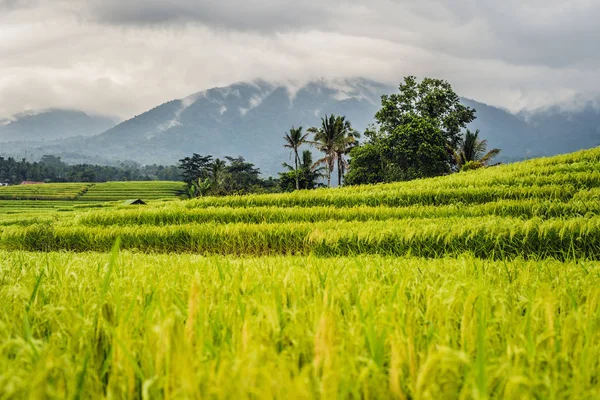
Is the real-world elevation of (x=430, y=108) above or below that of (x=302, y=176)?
above

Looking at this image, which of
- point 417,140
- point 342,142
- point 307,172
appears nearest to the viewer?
point 417,140

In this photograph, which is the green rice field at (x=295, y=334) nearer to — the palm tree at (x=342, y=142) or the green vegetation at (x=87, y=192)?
the palm tree at (x=342, y=142)

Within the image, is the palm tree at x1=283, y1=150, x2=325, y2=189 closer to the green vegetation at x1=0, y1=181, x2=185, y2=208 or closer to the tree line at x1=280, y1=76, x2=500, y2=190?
the tree line at x1=280, y1=76, x2=500, y2=190

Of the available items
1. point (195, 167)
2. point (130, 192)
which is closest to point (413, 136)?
point (195, 167)

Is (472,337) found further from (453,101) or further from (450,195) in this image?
(453,101)

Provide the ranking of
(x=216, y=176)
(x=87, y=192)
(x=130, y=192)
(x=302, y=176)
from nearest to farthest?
(x=302, y=176), (x=216, y=176), (x=87, y=192), (x=130, y=192)

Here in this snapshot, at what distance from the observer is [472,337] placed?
1110 mm

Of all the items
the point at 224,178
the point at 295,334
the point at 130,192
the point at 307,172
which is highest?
the point at 307,172

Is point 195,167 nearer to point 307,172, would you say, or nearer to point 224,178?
point 224,178

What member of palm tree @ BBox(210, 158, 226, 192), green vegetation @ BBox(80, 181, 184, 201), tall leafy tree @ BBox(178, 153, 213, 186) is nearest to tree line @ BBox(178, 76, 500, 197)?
palm tree @ BBox(210, 158, 226, 192)

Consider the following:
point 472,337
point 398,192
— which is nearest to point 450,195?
point 398,192

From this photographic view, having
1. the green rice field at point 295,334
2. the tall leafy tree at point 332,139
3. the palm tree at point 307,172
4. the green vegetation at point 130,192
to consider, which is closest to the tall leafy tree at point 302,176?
the palm tree at point 307,172

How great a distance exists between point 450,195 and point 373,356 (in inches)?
484

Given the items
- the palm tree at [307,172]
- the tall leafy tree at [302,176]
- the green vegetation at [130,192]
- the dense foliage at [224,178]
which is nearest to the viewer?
the palm tree at [307,172]
